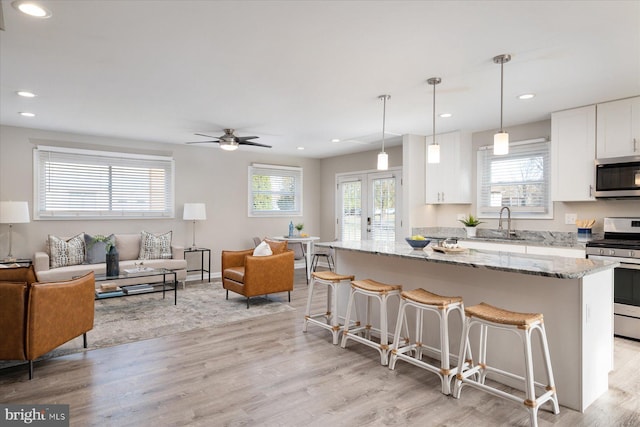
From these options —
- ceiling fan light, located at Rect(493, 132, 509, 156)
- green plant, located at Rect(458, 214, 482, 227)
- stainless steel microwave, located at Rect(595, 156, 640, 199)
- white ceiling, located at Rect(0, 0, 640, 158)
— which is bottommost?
green plant, located at Rect(458, 214, 482, 227)

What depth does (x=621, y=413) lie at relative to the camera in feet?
7.82

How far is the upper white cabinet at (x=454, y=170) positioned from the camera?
5625mm

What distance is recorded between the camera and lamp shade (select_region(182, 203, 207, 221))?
6.58m

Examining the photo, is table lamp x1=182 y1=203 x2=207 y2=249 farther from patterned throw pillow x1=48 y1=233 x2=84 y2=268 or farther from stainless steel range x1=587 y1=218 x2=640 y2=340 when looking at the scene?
stainless steel range x1=587 y1=218 x2=640 y2=340

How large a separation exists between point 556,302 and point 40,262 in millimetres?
6018

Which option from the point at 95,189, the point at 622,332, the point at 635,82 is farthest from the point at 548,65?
the point at 95,189

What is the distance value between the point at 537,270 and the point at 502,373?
34.4 inches

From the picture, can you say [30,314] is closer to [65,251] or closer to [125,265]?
[125,265]

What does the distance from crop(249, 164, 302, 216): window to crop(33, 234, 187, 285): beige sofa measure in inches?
81.7

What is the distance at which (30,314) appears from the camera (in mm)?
2801

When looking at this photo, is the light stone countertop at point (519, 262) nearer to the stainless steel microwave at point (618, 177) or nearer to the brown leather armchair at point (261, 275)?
the stainless steel microwave at point (618, 177)

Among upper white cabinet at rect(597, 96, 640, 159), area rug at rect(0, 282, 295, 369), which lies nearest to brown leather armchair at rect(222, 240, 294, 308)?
area rug at rect(0, 282, 295, 369)

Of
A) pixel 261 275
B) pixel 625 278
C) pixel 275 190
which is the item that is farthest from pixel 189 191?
pixel 625 278

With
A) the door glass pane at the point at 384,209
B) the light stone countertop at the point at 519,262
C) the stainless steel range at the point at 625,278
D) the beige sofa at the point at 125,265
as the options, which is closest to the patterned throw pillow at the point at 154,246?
the beige sofa at the point at 125,265
